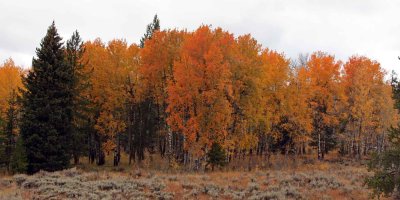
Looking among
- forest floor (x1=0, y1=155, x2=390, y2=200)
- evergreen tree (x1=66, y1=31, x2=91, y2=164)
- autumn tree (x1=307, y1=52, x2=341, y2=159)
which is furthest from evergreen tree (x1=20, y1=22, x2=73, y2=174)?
autumn tree (x1=307, y1=52, x2=341, y2=159)

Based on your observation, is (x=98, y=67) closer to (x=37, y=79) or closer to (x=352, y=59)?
(x=37, y=79)

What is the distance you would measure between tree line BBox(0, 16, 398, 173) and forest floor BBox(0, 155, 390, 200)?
5.87 m

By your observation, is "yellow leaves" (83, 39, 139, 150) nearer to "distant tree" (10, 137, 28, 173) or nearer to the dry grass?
"distant tree" (10, 137, 28, 173)

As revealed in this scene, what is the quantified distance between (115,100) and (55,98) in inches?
271

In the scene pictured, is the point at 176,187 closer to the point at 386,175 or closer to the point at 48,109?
the point at 386,175

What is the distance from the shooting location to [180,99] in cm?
3125

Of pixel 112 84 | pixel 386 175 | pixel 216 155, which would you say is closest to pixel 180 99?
pixel 216 155

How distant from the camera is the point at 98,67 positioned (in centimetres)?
3819

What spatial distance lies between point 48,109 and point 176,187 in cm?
1348

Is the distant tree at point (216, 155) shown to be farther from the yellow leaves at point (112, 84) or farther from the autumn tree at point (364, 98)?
the autumn tree at point (364, 98)

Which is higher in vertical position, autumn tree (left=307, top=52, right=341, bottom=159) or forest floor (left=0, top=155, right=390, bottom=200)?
autumn tree (left=307, top=52, right=341, bottom=159)

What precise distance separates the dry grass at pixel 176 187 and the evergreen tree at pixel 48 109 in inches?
169

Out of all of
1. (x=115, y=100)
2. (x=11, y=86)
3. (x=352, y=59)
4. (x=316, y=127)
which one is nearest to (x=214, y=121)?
(x=115, y=100)

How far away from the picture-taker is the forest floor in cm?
2062
